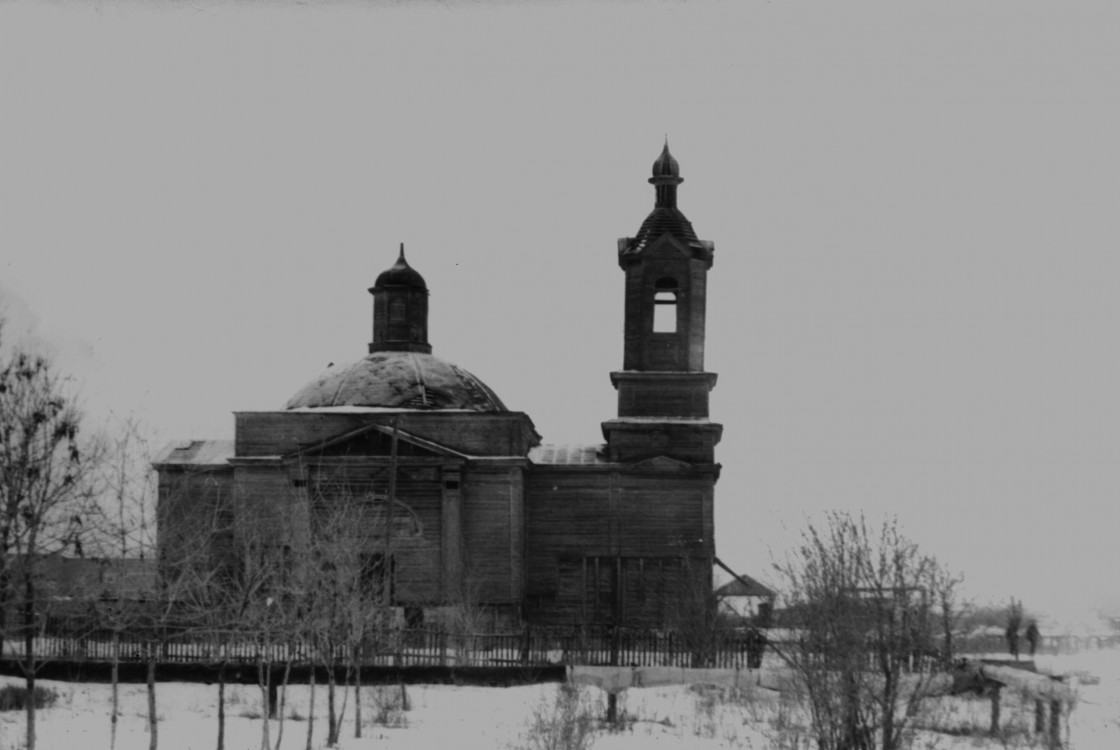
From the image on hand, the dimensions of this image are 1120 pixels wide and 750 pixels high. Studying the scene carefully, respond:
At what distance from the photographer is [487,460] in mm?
38938

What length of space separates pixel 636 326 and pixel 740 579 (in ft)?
25.2

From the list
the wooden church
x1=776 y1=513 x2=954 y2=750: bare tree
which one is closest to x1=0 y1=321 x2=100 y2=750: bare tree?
x1=776 y1=513 x2=954 y2=750: bare tree

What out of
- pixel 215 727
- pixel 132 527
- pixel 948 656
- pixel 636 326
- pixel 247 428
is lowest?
pixel 215 727

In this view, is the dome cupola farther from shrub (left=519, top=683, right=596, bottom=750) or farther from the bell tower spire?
shrub (left=519, top=683, right=596, bottom=750)

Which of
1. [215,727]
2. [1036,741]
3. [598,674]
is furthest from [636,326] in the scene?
[1036,741]

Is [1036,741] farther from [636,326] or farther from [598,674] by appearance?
[636,326]

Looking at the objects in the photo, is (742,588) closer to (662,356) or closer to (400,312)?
(662,356)

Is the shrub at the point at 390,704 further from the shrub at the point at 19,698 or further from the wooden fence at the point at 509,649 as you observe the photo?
the shrub at the point at 19,698

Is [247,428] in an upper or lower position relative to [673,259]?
lower

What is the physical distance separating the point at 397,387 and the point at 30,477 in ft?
76.7

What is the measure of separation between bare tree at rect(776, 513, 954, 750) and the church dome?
2487 cm

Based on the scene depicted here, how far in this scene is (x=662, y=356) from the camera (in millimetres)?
40250

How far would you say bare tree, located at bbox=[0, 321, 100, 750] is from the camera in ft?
56.1

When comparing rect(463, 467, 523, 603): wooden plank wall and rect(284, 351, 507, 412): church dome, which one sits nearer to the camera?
rect(463, 467, 523, 603): wooden plank wall
